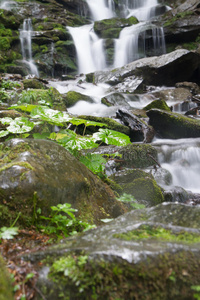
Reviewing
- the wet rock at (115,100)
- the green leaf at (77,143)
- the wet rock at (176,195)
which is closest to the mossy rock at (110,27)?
the wet rock at (115,100)

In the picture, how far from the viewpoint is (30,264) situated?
1.24 m

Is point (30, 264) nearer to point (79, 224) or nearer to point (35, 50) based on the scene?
point (79, 224)

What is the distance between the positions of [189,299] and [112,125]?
6.91 metres

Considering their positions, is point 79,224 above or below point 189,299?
below

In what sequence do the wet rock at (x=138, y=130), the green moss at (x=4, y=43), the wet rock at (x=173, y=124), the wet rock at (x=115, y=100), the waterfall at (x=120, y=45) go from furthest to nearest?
the waterfall at (x=120, y=45) → the green moss at (x=4, y=43) → the wet rock at (x=115, y=100) → the wet rock at (x=173, y=124) → the wet rock at (x=138, y=130)

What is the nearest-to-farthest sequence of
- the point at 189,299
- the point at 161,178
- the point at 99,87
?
the point at 189,299 → the point at 161,178 → the point at 99,87

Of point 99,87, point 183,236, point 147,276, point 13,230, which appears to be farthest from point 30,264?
point 99,87

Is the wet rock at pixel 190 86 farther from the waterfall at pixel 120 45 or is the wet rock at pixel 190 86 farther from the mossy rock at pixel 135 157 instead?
the mossy rock at pixel 135 157

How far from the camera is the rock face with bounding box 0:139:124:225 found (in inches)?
69.8

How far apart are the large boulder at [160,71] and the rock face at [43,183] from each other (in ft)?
43.0

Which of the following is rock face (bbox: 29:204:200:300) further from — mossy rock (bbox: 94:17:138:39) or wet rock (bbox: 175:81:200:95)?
mossy rock (bbox: 94:17:138:39)

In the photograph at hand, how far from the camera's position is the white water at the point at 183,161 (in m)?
6.06

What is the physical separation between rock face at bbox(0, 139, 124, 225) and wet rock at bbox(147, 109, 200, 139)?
251 inches

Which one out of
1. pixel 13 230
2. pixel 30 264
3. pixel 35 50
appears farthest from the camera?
pixel 35 50
